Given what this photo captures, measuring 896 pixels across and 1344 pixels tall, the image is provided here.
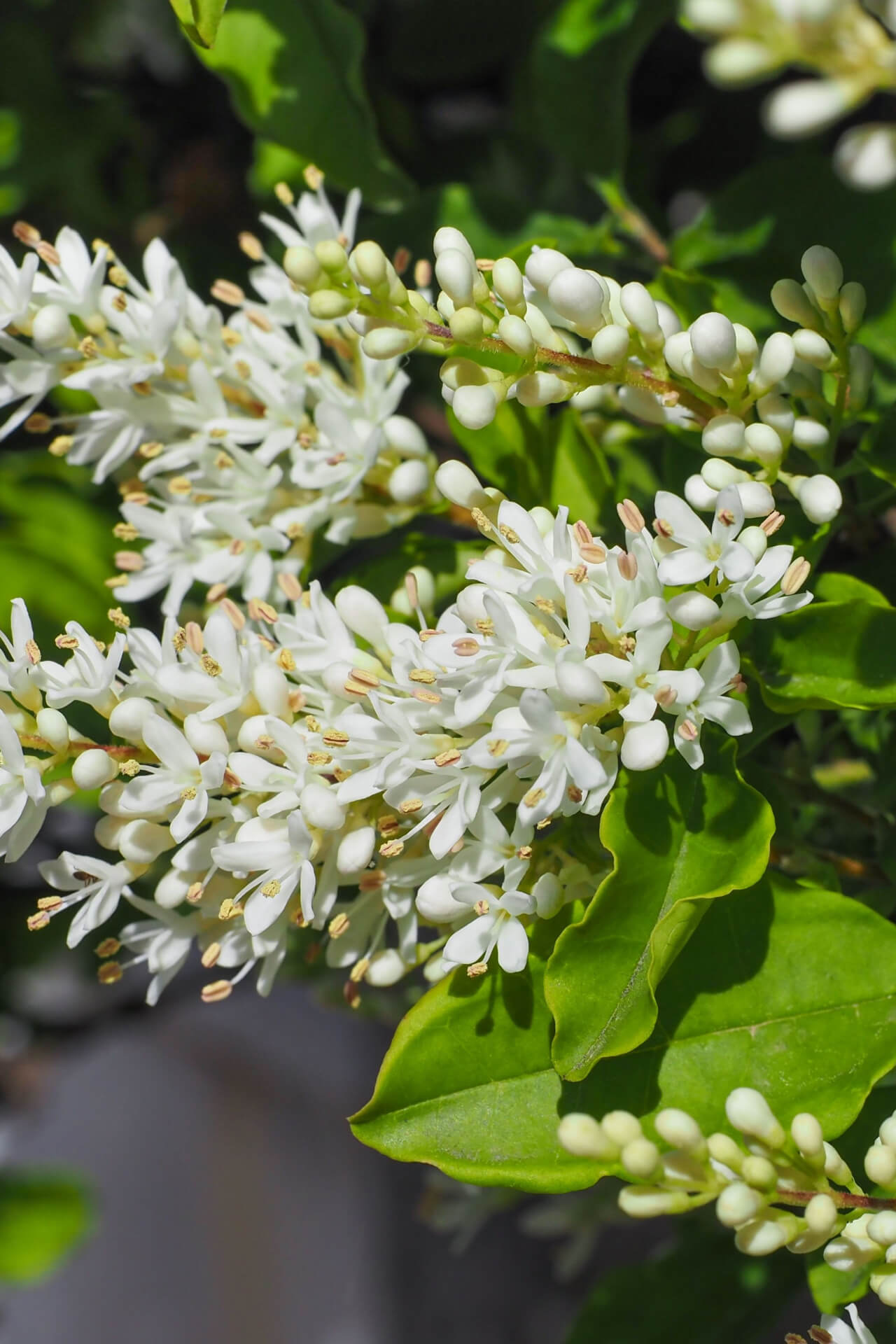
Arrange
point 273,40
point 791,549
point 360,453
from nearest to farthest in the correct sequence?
point 791,549 → point 360,453 → point 273,40

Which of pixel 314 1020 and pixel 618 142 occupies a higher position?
pixel 618 142

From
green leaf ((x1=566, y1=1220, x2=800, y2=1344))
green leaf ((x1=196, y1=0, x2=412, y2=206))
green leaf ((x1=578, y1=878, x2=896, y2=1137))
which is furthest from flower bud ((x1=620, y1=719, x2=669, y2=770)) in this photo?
green leaf ((x1=566, y1=1220, x2=800, y2=1344))

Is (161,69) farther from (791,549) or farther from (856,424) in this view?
(791,549)

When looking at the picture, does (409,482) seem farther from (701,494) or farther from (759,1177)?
(759,1177)

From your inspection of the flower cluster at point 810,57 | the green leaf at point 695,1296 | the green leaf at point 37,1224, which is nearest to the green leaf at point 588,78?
the flower cluster at point 810,57

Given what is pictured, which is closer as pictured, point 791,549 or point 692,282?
point 791,549

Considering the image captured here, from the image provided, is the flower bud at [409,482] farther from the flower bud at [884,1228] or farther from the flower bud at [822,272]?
the flower bud at [884,1228]

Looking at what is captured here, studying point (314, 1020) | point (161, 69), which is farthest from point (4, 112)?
point (314, 1020)
